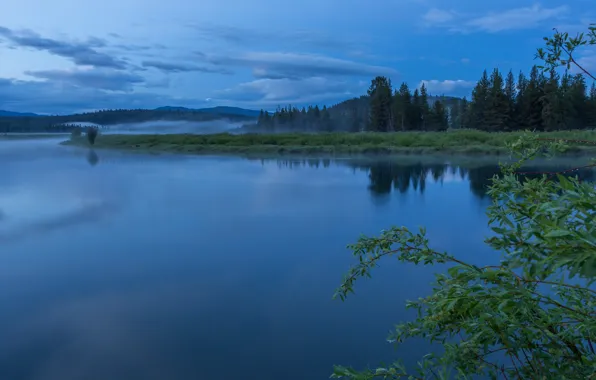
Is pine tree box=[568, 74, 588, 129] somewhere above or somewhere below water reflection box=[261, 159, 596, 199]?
above

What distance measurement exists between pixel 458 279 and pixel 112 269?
6312 millimetres

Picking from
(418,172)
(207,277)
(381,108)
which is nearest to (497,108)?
(381,108)

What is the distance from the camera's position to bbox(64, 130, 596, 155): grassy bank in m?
26.3

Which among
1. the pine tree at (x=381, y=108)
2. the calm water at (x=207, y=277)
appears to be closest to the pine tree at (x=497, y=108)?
the pine tree at (x=381, y=108)

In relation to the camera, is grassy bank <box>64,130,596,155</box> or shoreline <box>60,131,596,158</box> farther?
grassy bank <box>64,130,596,155</box>

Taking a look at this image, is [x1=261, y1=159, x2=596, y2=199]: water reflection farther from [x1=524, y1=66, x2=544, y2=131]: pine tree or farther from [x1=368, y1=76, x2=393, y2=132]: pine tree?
[x1=368, y1=76, x2=393, y2=132]: pine tree

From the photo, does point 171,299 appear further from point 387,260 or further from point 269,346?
point 387,260

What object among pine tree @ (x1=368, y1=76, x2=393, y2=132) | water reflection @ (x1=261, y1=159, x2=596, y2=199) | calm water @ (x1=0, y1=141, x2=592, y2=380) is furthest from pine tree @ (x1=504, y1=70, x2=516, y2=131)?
calm water @ (x1=0, y1=141, x2=592, y2=380)

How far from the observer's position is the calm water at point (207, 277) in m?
4.30

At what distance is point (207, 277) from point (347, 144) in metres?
24.3

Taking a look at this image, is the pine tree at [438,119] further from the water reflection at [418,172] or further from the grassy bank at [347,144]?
the water reflection at [418,172]

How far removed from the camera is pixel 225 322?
509 cm

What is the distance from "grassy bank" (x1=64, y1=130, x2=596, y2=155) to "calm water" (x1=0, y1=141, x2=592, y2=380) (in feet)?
37.8

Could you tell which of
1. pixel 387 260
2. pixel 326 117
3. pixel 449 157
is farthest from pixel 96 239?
pixel 326 117
